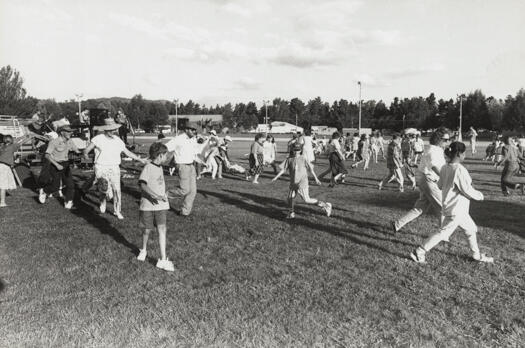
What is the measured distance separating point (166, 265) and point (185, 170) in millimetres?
3543

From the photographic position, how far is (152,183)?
5793 mm

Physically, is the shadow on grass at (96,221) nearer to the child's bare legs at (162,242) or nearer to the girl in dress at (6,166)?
the child's bare legs at (162,242)

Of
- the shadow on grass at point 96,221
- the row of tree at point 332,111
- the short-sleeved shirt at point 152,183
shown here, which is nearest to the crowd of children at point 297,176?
the short-sleeved shirt at point 152,183

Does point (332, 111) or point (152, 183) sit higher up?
point (332, 111)

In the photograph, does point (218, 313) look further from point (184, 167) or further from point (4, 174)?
point (4, 174)

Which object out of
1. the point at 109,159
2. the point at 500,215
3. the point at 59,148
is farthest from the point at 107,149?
the point at 500,215

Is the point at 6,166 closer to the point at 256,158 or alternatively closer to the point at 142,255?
the point at 142,255

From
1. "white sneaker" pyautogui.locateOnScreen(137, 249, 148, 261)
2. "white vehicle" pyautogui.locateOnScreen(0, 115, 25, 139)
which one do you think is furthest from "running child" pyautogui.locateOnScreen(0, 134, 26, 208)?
"white vehicle" pyautogui.locateOnScreen(0, 115, 25, 139)

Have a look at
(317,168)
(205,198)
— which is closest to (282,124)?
(317,168)

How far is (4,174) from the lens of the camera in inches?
373

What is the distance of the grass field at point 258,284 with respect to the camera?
379cm

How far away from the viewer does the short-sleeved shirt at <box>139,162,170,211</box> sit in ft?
18.7

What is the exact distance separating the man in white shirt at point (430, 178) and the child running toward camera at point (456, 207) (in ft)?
3.66

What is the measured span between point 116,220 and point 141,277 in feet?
11.3
